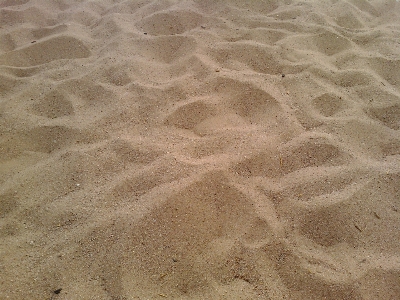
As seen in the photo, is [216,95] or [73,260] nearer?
[73,260]

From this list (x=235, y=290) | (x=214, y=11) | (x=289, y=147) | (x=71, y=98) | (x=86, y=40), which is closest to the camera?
(x=235, y=290)

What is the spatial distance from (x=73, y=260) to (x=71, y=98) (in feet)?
3.29

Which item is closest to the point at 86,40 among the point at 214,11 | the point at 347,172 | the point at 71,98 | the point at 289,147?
the point at 71,98

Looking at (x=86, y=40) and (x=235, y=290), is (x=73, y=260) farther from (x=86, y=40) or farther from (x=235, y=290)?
(x=86, y=40)

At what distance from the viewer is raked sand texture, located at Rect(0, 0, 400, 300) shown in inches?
49.5

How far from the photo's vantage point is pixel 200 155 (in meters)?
1.63

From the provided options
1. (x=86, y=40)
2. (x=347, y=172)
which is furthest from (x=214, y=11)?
(x=347, y=172)

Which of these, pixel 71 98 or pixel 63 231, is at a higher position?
pixel 71 98

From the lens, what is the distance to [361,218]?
4.63 feet

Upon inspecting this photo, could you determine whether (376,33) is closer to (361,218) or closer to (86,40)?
(361,218)

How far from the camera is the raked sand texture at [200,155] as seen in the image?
126 centimetres

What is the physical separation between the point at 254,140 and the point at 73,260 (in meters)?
0.96

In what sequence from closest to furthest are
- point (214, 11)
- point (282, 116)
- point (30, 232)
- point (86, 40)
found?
point (30, 232)
point (282, 116)
point (86, 40)
point (214, 11)

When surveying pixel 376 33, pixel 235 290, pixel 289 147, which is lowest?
pixel 235 290
